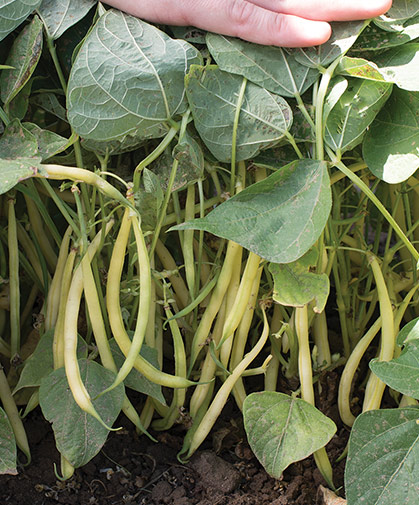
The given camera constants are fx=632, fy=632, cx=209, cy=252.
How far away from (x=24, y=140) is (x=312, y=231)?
375 mm

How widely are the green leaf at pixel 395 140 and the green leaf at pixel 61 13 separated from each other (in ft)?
1.43

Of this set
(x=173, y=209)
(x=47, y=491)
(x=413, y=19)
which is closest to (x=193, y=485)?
(x=47, y=491)

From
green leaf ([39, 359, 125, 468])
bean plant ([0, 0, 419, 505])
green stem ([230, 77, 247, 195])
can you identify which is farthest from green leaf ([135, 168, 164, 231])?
green leaf ([39, 359, 125, 468])

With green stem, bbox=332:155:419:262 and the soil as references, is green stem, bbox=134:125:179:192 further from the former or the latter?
the soil

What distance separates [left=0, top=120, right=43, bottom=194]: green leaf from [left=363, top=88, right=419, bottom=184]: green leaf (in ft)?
1.41

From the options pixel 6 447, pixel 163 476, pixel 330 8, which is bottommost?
pixel 163 476

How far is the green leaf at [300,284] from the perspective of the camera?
0.77 m

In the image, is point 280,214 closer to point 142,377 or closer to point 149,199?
point 149,199

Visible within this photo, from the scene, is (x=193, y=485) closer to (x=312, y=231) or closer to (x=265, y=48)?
(x=312, y=231)

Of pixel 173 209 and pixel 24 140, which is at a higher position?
pixel 24 140

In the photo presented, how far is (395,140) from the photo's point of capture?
839 mm

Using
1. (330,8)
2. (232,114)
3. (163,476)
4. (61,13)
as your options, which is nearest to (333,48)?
(330,8)

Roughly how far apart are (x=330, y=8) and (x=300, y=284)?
1.18 feet

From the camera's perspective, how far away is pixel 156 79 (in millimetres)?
832
